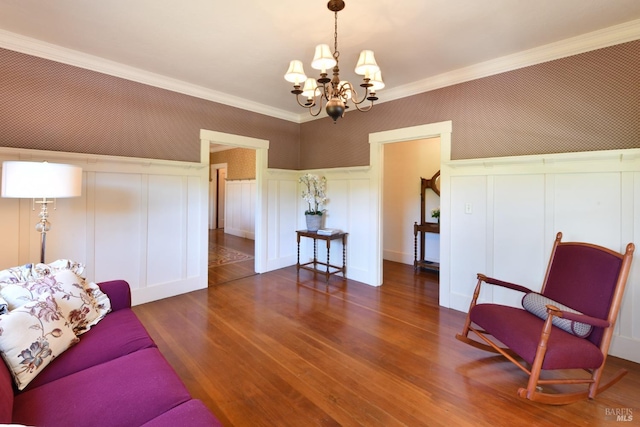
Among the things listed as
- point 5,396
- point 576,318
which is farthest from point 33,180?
point 576,318

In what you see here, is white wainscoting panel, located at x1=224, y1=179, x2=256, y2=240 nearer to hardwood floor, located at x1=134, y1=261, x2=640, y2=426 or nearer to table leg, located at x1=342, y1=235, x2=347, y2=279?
table leg, located at x1=342, y1=235, x2=347, y2=279

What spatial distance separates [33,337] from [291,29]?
8.69 feet

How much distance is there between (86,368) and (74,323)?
1.29 feet

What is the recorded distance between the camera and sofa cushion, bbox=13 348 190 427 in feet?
3.63

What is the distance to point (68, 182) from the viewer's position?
7.24 ft

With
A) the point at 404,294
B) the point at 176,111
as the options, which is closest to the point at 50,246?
the point at 176,111

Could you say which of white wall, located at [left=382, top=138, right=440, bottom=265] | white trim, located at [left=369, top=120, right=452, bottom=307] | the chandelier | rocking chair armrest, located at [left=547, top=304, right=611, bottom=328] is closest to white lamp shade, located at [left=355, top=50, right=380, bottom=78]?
the chandelier

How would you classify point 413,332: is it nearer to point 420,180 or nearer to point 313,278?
point 313,278

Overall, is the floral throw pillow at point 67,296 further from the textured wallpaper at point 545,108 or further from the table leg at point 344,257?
the textured wallpaper at point 545,108

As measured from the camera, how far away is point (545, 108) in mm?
2750

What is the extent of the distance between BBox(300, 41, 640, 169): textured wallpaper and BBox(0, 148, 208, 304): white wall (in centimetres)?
304

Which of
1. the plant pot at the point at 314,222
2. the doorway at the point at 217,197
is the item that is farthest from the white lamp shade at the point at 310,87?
the doorway at the point at 217,197

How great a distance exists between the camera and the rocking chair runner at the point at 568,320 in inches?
70.1

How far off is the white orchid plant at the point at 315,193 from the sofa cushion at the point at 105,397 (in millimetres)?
3411
